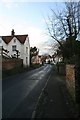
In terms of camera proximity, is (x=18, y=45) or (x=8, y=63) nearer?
(x=8, y=63)

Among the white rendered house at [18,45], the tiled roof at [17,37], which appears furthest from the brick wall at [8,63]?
the tiled roof at [17,37]

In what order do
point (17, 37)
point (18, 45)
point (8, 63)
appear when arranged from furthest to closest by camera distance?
point (17, 37) < point (18, 45) < point (8, 63)

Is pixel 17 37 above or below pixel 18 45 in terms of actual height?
above

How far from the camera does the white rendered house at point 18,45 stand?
227 ft

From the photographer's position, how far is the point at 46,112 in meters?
10.1

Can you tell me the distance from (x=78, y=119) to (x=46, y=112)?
1761 mm

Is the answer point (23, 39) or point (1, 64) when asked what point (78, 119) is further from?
Answer: point (23, 39)

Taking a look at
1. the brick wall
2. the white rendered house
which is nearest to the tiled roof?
the white rendered house

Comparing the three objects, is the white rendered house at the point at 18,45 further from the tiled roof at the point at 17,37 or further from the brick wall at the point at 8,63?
the brick wall at the point at 8,63

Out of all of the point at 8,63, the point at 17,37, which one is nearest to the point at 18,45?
the point at 17,37

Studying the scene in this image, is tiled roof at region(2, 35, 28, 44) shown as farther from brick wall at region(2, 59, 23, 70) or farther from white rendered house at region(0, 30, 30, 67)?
brick wall at region(2, 59, 23, 70)

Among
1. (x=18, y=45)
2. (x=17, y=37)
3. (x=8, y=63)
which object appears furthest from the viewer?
(x=17, y=37)

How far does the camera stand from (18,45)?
70.1 metres

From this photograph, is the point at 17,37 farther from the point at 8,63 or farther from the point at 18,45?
the point at 8,63
